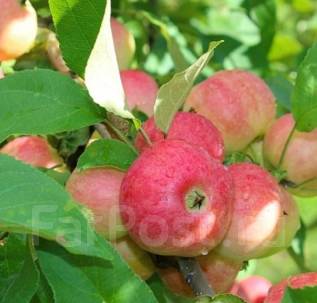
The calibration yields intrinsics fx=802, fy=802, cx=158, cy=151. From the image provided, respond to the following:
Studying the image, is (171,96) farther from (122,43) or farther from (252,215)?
(122,43)

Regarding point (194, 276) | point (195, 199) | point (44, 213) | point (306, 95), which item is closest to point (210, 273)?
point (194, 276)

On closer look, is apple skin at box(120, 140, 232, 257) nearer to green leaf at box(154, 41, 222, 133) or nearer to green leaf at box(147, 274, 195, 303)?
green leaf at box(154, 41, 222, 133)

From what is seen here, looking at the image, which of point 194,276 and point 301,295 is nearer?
point 301,295

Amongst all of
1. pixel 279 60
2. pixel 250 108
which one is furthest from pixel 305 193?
pixel 279 60

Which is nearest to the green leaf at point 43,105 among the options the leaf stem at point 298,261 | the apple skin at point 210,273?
the apple skin at point 210,273

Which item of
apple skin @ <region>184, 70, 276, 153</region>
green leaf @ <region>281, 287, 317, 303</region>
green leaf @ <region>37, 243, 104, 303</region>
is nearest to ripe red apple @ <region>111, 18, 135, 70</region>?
apple skin @ <region>184, 70, 276, 153</region>

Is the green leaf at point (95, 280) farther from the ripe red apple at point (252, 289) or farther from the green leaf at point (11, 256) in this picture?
the ripe red apple at point (252, 289)
